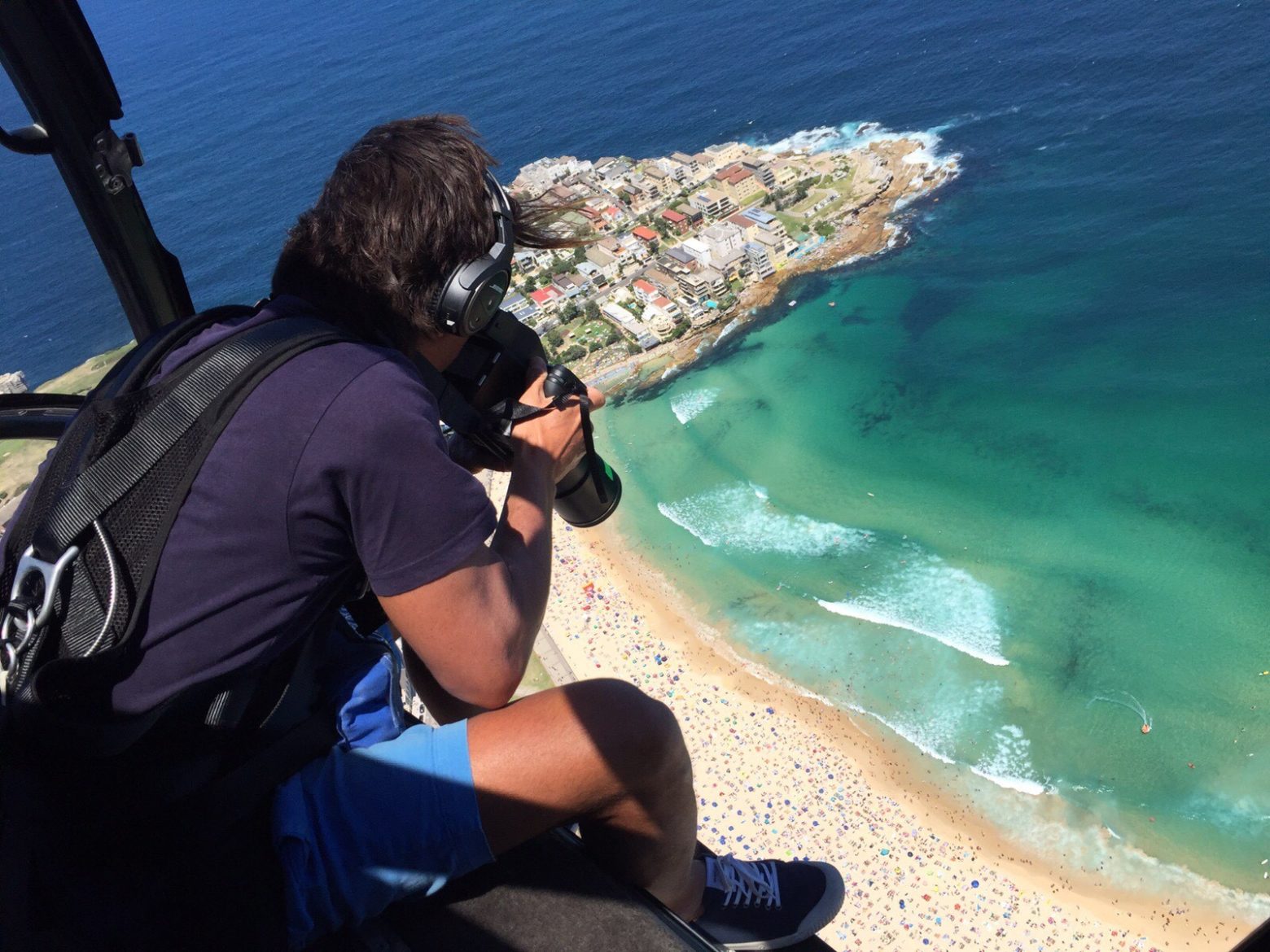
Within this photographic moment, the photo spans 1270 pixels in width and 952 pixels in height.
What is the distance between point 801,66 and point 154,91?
94.2ft

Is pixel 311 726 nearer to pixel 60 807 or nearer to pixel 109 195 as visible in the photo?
pixel 60 807

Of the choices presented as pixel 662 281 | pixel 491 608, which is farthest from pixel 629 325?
pixel 491 608

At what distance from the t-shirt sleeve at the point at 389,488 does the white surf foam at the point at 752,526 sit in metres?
10.2

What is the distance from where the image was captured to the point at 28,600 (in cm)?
98

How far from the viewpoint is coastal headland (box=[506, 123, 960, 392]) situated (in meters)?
15.7

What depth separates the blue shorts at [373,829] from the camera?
1.11 m

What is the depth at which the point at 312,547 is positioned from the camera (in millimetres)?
1033

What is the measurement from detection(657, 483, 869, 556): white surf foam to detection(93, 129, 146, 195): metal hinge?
32.1 feet

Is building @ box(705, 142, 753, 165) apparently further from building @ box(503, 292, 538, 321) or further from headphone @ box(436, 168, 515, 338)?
headphone @ box(436, 168, 515, 338)

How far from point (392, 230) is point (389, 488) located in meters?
0.44

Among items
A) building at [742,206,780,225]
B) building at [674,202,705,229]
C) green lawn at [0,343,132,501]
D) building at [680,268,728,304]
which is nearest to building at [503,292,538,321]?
building at [680,268,728,304]

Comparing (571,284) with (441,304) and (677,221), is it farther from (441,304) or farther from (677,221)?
(441,304)

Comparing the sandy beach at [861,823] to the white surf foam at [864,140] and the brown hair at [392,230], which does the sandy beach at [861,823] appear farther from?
the white surf foam at [864,140]

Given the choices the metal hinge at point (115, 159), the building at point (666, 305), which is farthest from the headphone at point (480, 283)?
the building at point (666, 305)
